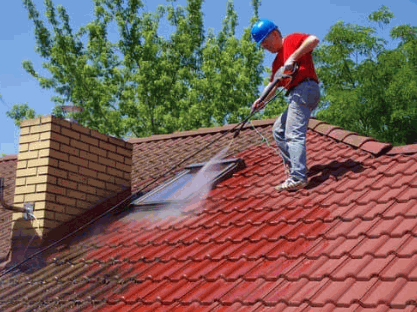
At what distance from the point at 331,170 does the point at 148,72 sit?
1945 cm

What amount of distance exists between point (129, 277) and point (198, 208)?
4.87 ft

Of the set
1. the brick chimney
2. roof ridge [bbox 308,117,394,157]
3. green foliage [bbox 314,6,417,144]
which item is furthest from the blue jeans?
green foliage [bbox 314,6,417,144]

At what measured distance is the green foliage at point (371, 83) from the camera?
2341cm

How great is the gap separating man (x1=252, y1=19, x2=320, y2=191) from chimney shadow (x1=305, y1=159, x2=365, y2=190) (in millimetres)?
239

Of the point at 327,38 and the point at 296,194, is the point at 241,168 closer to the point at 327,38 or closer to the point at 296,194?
the point at 296,194

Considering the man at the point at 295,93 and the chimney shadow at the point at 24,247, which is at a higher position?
the man at the point at 295,93

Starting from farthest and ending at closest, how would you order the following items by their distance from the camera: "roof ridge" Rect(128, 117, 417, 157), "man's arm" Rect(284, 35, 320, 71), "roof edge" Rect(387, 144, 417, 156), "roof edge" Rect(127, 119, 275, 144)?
"roof edge" Rect(127, 119, 275, 144), "roof ridge" Rect(128, 117, 417, 157), "roof edge" Rect(387, 144, 417, 156), "man's arm" Rect(284, 35, 320, 71)

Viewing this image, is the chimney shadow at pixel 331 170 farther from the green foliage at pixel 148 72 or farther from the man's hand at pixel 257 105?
the green foliage at pixel 148 72

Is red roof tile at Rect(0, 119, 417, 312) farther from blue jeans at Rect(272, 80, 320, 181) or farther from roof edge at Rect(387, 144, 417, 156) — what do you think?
blue jeans at Rect(272, 80, 320, 181)

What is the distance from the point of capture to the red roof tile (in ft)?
15.4

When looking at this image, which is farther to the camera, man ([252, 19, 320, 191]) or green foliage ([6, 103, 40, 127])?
green foliage ([6, 103, 40, 127])

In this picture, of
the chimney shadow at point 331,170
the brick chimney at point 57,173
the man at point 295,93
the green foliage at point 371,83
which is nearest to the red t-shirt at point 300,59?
the man at point 295,93

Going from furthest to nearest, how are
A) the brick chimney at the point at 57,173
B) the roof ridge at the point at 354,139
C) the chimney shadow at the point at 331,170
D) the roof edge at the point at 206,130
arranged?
the roof edge at the point at 206,130 → the brick chimney at the point at 57,173 → the roof ridge at the point at 354,139 → the chimney shadow at the point at 331,170

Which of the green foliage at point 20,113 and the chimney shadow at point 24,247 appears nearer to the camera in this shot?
the chimney shadow at point 24,247
